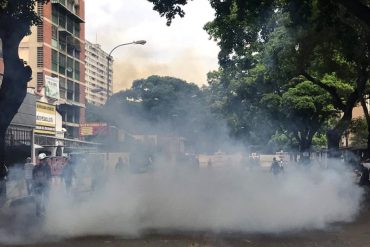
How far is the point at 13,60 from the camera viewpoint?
11016mm

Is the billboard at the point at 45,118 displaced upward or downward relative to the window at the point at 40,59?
downward

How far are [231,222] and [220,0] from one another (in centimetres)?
585

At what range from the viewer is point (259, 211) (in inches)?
427

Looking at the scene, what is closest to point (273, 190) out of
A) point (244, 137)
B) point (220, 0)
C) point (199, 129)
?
point (220, 0)

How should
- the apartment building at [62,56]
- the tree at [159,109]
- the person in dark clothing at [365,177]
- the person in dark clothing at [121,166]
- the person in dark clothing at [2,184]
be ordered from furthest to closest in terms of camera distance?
the apartment building at [62,56] → the person in dark clothing at [121,166] → the person in dark clothing at [365,177] → the tree at [159,109] → the person in dark clothing at [2,184]

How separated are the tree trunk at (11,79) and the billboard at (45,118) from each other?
22.0 meters

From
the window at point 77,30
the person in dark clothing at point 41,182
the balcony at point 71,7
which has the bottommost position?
the person in dark clothing at point 41,182

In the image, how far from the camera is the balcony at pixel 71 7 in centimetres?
4837

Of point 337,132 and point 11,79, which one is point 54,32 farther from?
point 11,79

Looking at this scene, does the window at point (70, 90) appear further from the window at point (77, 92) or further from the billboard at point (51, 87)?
the billboard at point (51, 87)

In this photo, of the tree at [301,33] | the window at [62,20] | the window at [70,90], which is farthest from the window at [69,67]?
the tree at [301,33]

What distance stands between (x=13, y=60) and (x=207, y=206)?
17.0 ft

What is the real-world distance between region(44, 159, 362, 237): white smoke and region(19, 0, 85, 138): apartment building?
1047 inches

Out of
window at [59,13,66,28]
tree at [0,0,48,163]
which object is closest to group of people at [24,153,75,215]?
tree at [0,0,48,163]
